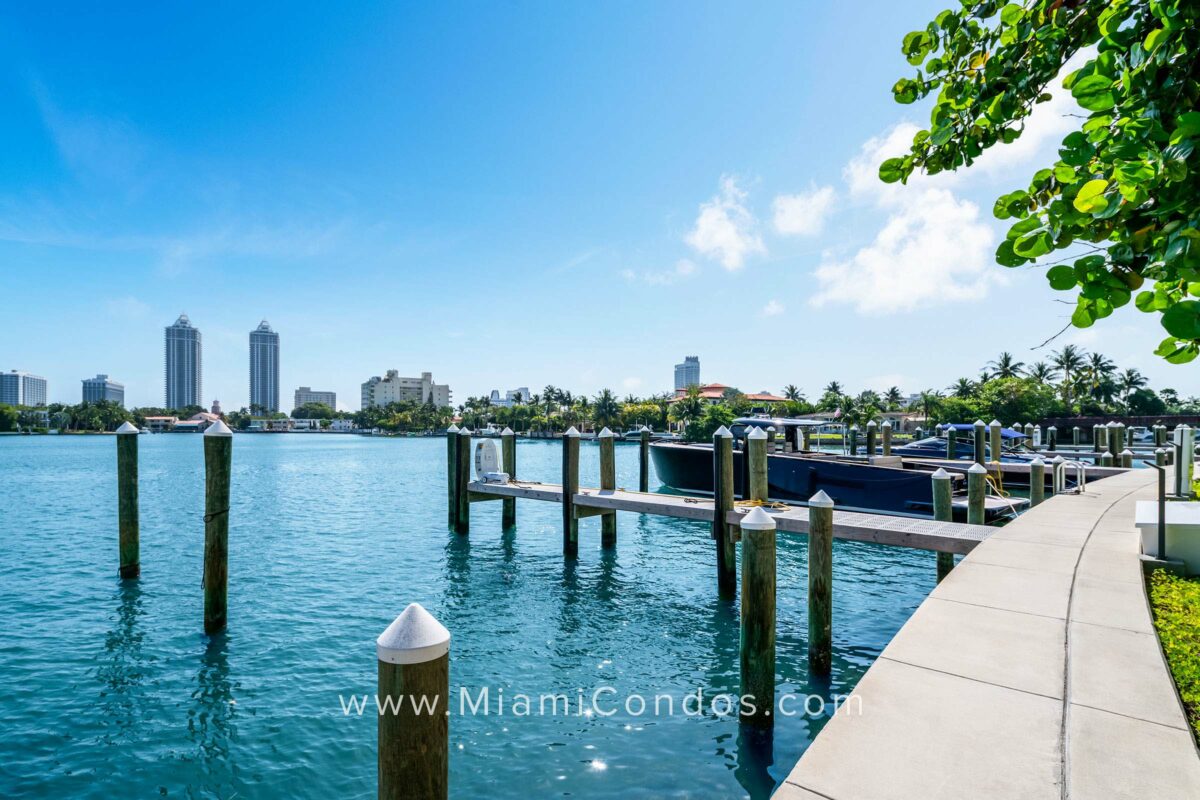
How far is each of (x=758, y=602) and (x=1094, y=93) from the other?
5494 mm

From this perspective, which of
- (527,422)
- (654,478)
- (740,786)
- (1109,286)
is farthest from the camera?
(527,422)

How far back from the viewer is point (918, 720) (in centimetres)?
357

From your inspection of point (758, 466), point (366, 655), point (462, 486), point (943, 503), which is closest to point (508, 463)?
point (462, 486)

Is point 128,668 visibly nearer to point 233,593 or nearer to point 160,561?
point 233,593

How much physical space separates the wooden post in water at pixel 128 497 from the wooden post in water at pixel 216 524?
11.3 ft

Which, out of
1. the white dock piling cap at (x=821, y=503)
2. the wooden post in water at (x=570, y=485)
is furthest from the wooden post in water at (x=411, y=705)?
the wooden post in water at (x=570, y=485)

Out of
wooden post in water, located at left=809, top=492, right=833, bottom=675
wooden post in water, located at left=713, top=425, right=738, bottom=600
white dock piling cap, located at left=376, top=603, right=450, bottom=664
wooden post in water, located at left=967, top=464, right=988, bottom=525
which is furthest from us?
wooden post in water, located at left=713, top=425, right=738, bottom=600

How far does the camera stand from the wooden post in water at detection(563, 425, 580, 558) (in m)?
14.1

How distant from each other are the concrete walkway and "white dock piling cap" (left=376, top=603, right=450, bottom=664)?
69.5 inches

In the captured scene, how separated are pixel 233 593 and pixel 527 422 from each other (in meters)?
117

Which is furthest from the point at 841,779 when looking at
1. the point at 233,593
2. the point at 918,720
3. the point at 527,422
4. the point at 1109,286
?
the point at 527,422

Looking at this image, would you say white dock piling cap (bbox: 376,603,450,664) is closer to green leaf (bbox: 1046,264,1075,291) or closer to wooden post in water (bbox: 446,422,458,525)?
green leaf (bbox: 1046,264,1075,291)

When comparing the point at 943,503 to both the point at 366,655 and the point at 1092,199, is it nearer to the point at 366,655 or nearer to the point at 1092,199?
the point at 366,655

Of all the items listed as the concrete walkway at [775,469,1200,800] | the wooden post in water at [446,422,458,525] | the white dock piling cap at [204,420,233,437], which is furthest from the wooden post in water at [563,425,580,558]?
the concrete walkway at [775,469,1200,800]
